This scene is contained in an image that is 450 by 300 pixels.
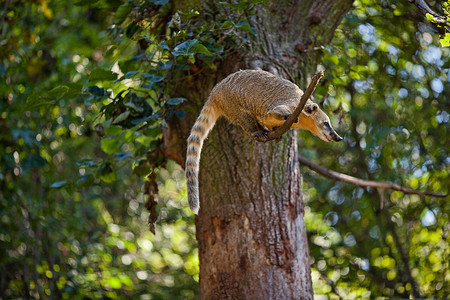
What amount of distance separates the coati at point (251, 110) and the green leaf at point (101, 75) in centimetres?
78

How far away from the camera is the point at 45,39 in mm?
6809

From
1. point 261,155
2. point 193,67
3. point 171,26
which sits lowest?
point 261,155

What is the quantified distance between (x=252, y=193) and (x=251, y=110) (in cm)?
57

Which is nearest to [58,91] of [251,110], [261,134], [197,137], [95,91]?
[95,91]

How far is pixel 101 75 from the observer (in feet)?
13.4

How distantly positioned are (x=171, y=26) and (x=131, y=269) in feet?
15.3

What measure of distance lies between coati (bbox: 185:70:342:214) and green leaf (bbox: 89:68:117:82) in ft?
2.56

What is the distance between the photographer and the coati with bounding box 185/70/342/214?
3393 millimetres

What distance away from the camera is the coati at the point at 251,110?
339cm

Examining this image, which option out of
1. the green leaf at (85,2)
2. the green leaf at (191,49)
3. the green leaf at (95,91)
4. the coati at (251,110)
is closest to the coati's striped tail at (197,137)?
the coati at (251,110)

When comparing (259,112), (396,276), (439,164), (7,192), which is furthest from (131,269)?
(259,112)

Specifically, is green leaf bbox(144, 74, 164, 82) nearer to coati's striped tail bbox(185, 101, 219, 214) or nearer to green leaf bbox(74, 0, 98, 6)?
coati's striped tail bbox(185, 101, 219, 214)

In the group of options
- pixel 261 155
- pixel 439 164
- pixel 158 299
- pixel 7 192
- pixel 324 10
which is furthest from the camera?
pixel 158 299

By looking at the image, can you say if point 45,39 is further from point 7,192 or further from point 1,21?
point 7,192
